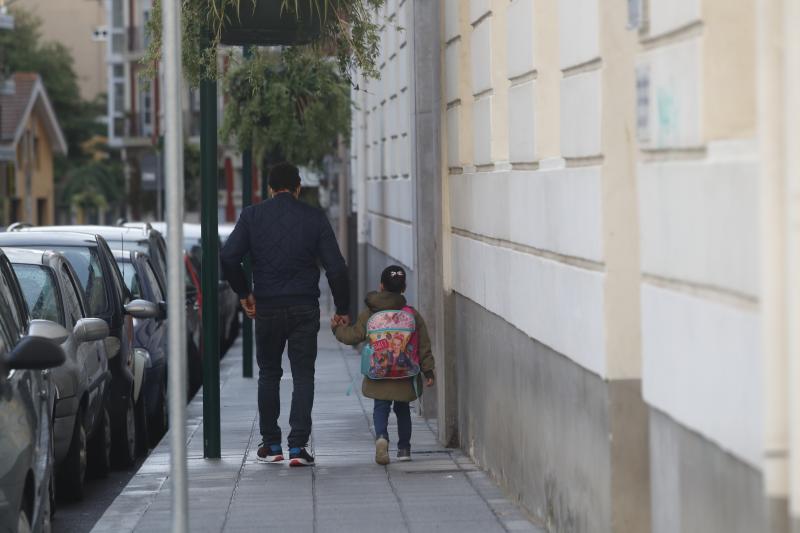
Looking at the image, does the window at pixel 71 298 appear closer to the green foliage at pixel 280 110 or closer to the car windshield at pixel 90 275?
the car windshield at pixel 90 275

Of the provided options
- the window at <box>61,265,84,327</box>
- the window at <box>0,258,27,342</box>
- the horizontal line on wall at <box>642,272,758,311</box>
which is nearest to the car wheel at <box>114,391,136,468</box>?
the window at <box>61,265,84,327</box>

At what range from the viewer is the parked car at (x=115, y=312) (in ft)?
39.7

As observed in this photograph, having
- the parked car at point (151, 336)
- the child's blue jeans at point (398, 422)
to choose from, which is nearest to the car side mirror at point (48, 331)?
the child's blue jeans at point (398, 422)

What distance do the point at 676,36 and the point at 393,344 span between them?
5.60m

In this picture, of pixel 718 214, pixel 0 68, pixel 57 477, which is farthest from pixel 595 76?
pixel 0 68

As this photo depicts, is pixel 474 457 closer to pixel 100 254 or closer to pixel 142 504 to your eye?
pixel 142 504

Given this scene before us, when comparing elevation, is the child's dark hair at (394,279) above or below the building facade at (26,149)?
below

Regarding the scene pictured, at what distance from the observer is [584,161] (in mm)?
6945

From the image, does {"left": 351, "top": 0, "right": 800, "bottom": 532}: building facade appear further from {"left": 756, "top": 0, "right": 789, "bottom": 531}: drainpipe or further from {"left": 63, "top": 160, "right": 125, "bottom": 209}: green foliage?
{"left": 63, "top": 160, "right": 125, "bottom": 209}: green foliage

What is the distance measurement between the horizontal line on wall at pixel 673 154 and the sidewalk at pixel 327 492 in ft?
9.72

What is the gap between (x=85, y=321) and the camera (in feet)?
33.8

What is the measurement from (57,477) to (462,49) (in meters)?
3.74

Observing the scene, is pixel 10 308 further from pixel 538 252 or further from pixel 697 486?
pixel 697 486

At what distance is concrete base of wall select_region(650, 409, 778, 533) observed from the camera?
4652 millimetres
